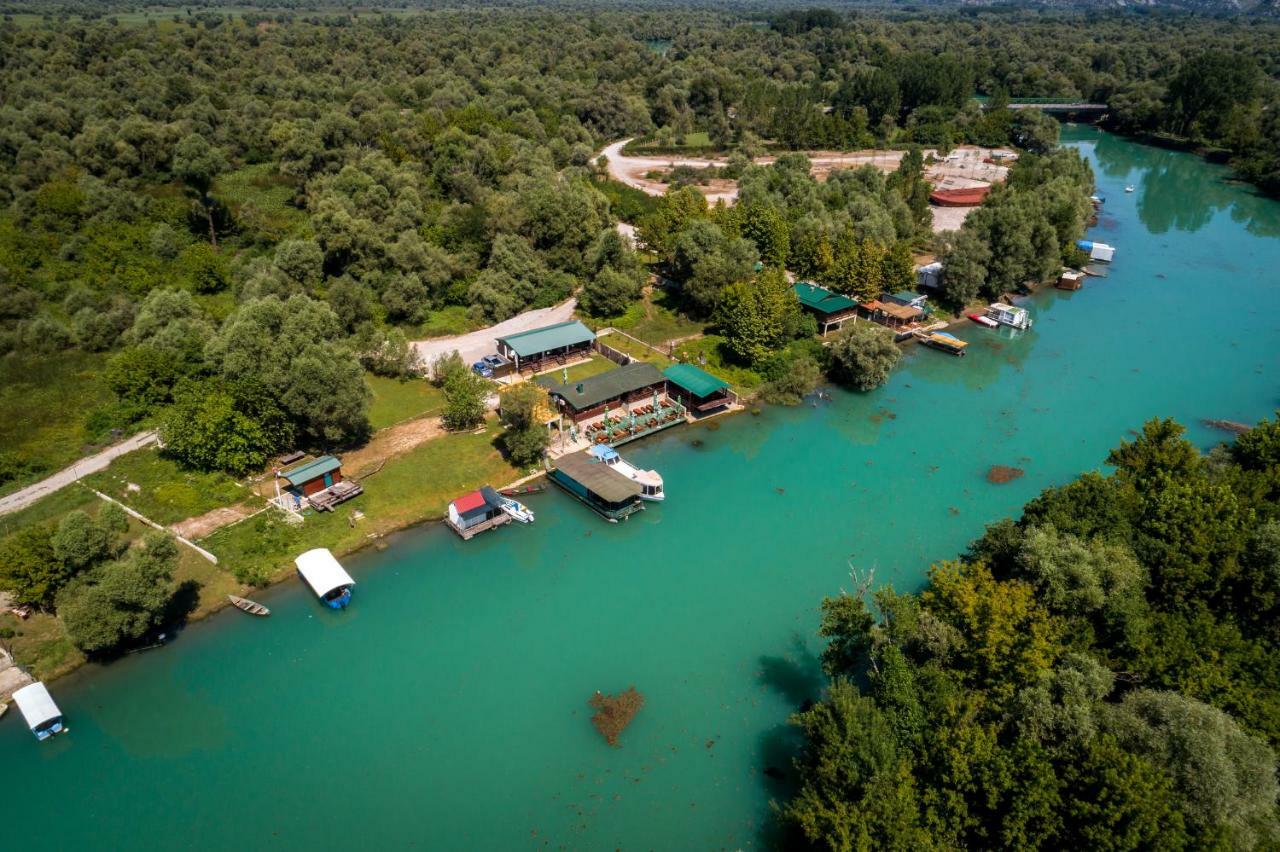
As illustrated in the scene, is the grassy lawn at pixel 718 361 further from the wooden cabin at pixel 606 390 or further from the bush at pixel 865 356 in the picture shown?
the bush at pixel 865 356

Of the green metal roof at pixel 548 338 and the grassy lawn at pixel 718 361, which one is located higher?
the green metal roof at pixel 548 338

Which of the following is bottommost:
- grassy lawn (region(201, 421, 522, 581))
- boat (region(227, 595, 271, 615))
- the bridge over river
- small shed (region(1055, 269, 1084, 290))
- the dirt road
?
small shed (region(1055, 269, 1084, 290))

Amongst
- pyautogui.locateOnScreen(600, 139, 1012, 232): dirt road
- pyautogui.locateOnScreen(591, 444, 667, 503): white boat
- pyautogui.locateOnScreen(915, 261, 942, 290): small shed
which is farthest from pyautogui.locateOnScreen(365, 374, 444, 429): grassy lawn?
pyautogui.locateOnScreen(600, 139, 1012, 232): dirt road

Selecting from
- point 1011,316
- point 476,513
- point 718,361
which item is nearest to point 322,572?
point 476,513

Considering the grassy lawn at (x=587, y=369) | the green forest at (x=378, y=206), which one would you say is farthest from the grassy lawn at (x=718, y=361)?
the grassy lawn at (x=587, y=369)

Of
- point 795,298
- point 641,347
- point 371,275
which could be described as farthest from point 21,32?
point 795,298

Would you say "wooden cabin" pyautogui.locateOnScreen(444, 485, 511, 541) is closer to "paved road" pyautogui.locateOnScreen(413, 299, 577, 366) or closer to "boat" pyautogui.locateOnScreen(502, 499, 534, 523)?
"boat" pyautogui.locateOnScreen(502, 499, 534, 523)

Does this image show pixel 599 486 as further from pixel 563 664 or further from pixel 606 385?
pixel 563 664
